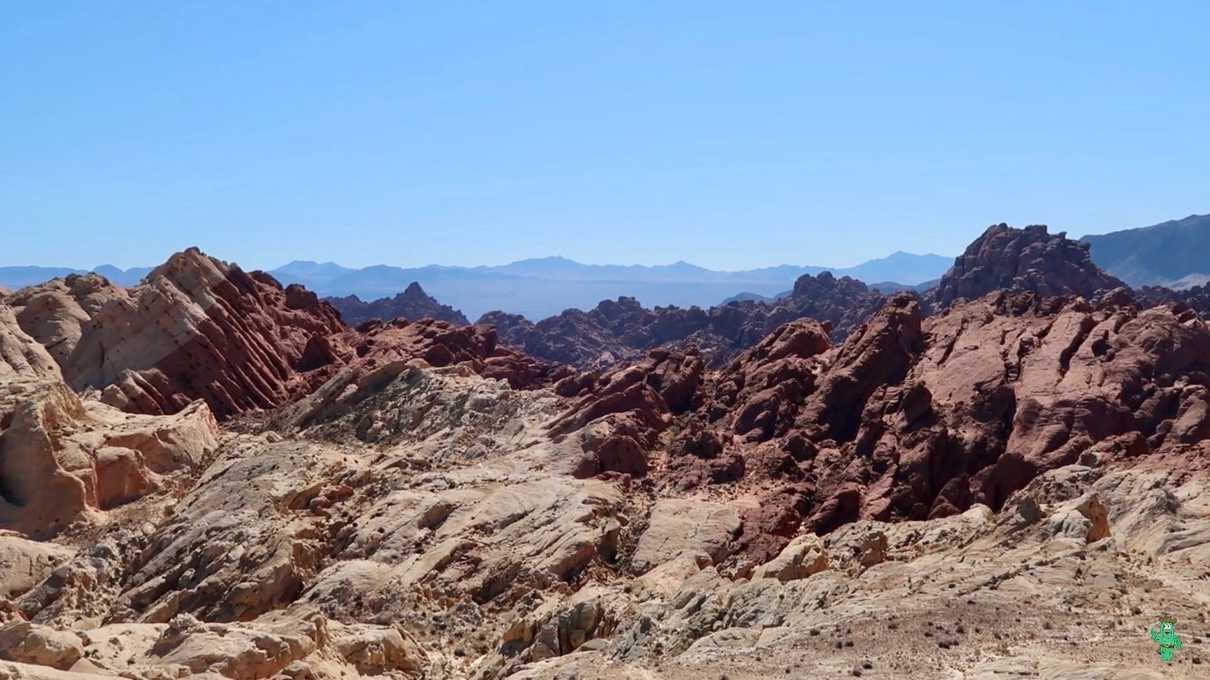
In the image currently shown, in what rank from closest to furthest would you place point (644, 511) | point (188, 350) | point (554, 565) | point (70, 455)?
point (554, 565)
point (644, 511)
point (70, 455)
point (188, 350)

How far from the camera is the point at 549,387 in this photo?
2830 inches

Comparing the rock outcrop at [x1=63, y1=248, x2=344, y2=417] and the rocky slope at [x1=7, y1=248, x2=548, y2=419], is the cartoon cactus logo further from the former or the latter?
the rock outcrop at [x1=63, y1=248, x2=344, y2=417]

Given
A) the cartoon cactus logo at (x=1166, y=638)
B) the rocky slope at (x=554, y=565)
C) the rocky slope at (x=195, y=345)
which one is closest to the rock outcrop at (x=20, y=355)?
the rocky slope at (x=195, y=345)

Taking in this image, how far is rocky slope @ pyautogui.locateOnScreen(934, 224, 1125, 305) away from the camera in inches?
5886

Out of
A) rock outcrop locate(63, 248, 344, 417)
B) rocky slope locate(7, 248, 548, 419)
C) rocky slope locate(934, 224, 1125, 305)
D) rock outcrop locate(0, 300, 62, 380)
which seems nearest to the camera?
rock outcrop locate(0, 300, 62, 380)

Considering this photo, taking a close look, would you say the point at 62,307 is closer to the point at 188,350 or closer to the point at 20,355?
the point at 20,355

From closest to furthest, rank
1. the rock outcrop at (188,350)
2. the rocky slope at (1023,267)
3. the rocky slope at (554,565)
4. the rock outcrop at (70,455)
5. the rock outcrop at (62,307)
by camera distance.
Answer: the rocky slope at (554,565) → the rock outcrop at (70,455) → the rock outcrop at (188,350) → the rock outcrop at (62,307) → the rocky slope at (1023,267)

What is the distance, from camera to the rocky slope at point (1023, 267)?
150 meters

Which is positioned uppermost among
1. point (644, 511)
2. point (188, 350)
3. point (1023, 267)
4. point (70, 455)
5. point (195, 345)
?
point (1023, 267)

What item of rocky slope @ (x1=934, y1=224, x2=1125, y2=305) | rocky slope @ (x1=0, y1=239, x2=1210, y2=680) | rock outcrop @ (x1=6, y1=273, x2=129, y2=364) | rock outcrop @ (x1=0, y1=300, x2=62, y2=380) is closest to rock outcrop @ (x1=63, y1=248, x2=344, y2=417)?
rocky slope @ (x1=0, y1=239, x2=1210, y2=680)

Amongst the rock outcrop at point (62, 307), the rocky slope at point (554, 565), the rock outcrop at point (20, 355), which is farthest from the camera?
the rock outcrop at point (62, 307)

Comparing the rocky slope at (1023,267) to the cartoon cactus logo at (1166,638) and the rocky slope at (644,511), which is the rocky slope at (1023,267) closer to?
the rocky slope at (644,511)

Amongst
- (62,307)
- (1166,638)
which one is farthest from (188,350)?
(1166,638)

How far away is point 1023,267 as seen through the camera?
155 meters
